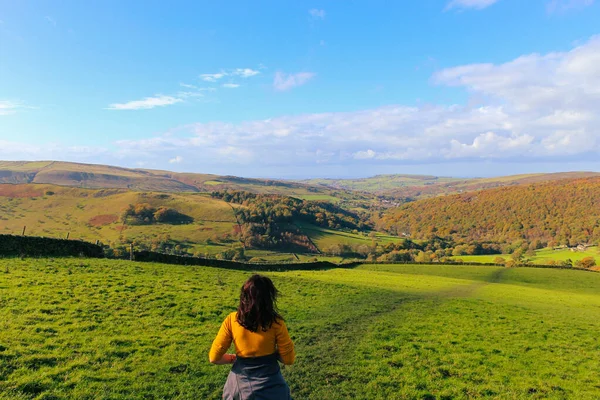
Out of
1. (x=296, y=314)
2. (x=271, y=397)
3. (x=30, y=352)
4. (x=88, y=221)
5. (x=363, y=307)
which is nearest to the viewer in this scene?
(x=271, y=397)

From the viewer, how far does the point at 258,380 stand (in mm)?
5469

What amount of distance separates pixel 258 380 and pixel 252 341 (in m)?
0.66

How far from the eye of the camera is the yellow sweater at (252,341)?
18.0ft

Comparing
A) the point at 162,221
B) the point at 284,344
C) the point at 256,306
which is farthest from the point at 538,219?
the point at 256,306

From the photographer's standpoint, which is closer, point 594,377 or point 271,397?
point 271,397

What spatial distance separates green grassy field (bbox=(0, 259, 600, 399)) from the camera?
964 cm

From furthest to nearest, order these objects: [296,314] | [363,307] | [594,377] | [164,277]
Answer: [164,277], [363,307], [296,314], [594,377]

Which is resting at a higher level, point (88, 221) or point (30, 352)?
point (30, 352)

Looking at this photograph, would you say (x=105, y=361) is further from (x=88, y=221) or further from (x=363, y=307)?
(x=88, y=221)

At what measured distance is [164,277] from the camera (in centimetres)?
2525

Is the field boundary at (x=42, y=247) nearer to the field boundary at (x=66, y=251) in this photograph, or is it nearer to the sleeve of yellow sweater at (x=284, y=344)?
the field boundary at (x=66, y=251)

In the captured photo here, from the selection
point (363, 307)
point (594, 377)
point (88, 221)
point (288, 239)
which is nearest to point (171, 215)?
point (88, 221)

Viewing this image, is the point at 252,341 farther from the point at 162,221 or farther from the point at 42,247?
the point at 162,221

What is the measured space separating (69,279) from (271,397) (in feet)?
66.3
